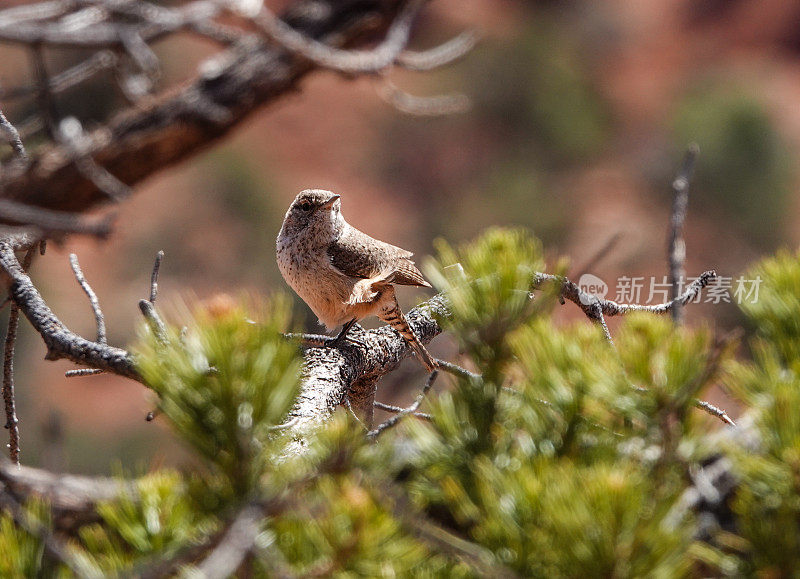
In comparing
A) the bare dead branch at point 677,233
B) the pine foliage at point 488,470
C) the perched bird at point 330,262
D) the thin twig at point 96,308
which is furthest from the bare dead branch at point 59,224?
the perched bird at point 330,262

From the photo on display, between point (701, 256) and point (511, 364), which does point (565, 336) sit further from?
point (701, 256)

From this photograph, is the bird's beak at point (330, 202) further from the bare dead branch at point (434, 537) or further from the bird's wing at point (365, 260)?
the bare dead branch at point (434, 537)

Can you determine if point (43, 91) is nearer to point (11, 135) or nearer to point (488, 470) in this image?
point (11, 135)

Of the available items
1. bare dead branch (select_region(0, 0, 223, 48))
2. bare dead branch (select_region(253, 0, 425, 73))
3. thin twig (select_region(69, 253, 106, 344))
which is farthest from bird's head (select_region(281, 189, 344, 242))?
thin twig (select_region(69, 253, 106, 344))

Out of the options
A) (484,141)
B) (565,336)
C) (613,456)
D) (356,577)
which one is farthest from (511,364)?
(484,141)

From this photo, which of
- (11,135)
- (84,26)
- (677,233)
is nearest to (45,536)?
(677,233)

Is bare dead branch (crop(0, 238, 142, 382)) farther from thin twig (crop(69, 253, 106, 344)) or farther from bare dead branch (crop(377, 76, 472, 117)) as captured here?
bare dead branch (crop(377, 76, 472, 117))
